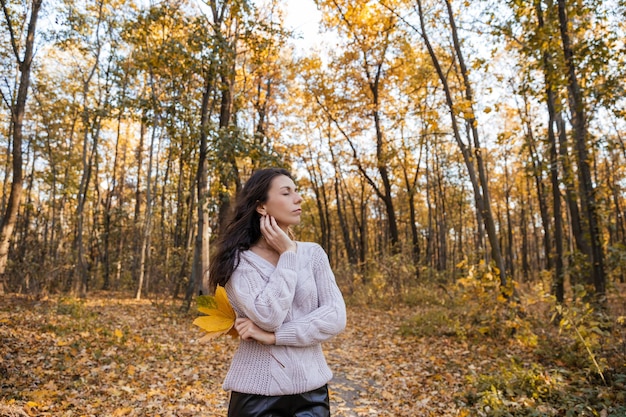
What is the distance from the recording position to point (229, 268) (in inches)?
69.2

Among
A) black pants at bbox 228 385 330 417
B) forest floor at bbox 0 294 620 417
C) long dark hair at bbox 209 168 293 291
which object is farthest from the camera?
forest floor at bbox 0 294 620 417

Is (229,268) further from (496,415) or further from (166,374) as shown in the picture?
(166,374)

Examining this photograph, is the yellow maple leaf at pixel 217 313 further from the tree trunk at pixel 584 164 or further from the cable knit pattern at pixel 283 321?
the tree trunk at pixel 584 164

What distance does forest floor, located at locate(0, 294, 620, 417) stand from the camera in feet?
14.3

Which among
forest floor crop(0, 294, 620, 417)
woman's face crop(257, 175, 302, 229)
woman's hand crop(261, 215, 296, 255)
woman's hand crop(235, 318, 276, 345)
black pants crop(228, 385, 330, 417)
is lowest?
forest floor crop(0, 294, 620, 417)

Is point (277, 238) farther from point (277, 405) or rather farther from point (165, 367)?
point (165, 367)

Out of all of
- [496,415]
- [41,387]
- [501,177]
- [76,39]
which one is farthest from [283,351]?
[501,177]

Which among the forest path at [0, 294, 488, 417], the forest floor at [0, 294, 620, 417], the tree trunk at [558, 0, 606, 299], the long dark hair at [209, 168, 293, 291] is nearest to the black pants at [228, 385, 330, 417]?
the long dark hair at [209, 168, 293, 291]

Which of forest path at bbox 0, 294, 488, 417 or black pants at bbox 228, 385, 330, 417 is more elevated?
black pants at bbox 228, 385, 330, 417

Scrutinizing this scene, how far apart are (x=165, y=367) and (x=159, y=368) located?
10cm

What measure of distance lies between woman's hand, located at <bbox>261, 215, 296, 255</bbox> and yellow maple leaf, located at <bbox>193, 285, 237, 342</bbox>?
289mm

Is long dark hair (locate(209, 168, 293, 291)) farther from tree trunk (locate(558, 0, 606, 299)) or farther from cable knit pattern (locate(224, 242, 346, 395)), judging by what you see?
tree trunk (locate(558, 0, 606, 299))

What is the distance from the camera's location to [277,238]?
1.79 m

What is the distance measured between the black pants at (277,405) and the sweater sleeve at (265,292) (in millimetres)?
267
